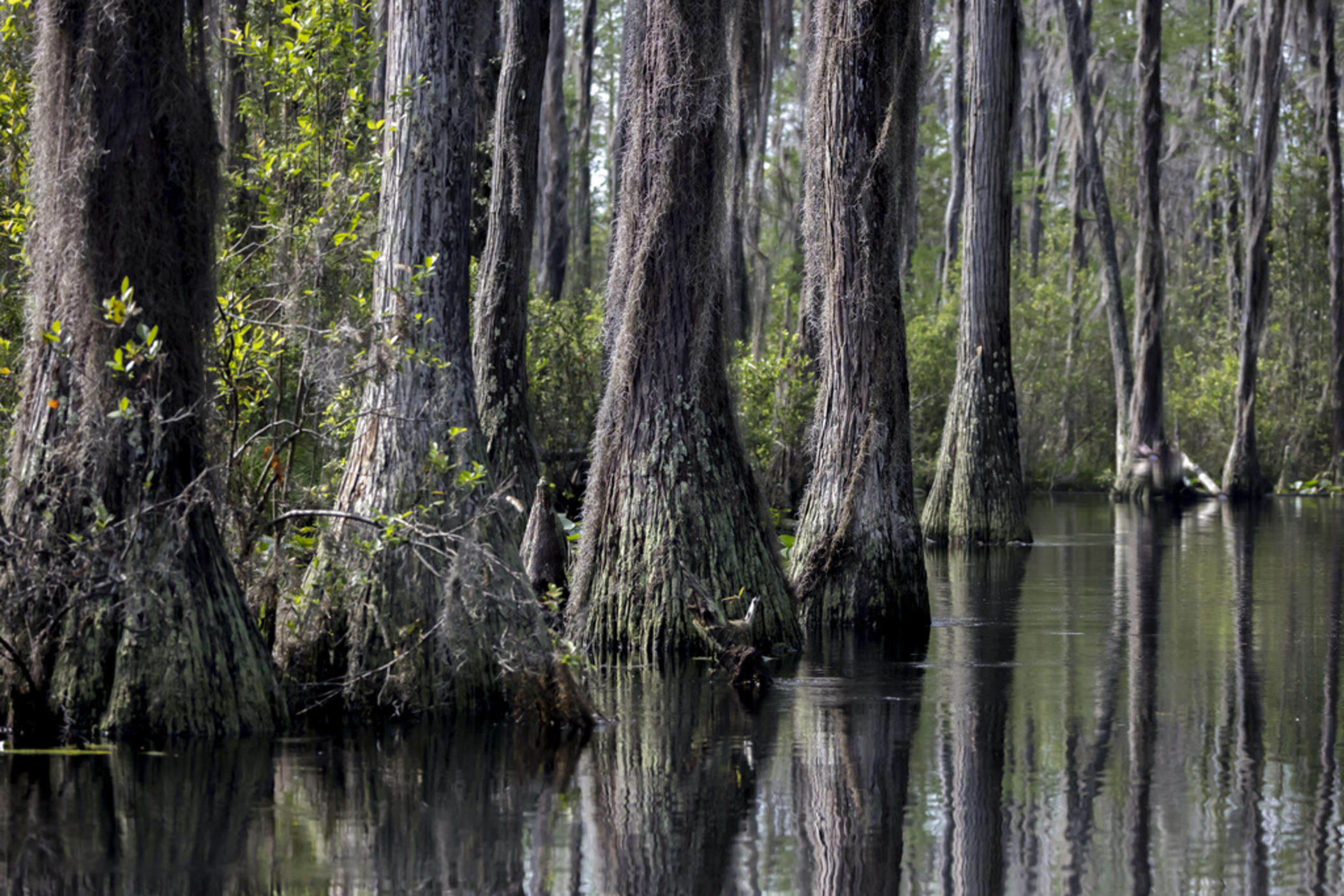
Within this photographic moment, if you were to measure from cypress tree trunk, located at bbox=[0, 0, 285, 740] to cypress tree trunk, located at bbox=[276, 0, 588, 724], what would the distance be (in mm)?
676

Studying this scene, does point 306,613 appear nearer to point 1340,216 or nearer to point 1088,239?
point 1340,216

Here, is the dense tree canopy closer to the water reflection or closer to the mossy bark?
the water reflection

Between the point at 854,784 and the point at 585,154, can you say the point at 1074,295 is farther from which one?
the point at 854,784

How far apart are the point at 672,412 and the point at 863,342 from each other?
2.34 meters

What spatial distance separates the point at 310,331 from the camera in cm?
825

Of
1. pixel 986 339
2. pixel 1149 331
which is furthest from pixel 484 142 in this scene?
pixel 1149 331

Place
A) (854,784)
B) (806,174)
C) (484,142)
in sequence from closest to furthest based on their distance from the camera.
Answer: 1. (854,784)
2. (806,174)
3. (484,142)

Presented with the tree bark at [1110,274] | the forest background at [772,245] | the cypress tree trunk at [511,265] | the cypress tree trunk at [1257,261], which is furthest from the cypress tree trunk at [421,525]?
the cypress tree trunk at [1257,261]

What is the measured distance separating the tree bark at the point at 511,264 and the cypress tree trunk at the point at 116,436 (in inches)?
278

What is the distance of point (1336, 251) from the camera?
32.3 metres

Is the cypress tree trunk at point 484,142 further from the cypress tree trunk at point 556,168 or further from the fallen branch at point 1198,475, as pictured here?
the fallen branch at point 1198,475

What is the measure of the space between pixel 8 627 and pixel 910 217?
769 cm

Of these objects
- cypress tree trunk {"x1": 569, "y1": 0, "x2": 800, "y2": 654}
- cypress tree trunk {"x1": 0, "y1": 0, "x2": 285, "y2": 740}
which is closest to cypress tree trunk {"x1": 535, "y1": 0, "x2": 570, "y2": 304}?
cypress tree trunk {"x1": 569, "y1": 0, "x2": 800, "y2": 654}

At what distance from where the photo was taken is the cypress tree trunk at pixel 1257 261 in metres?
29.1
